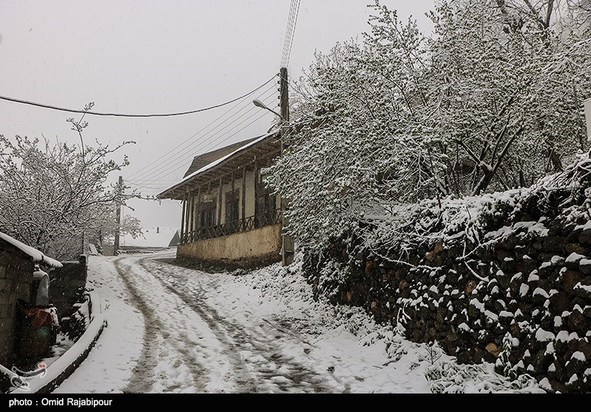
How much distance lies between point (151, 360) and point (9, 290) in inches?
94.1

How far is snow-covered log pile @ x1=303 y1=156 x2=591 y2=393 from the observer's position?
402 centimetres

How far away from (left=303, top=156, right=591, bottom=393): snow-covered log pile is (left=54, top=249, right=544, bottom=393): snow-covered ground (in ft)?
1.05

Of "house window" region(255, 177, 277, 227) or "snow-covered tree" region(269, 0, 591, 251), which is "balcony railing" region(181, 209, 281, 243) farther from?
"snow-covered tree" region(269, 0, 591, 251)

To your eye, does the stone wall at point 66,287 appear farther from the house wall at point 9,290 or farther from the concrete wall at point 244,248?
the concrete wall at point 244,248

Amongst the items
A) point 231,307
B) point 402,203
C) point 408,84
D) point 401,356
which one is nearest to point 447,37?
point 408,84

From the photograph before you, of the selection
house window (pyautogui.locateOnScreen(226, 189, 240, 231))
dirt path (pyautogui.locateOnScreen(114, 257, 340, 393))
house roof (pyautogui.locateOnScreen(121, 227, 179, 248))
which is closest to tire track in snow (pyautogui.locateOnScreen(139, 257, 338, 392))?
dirt path (pyautogui.locateOnScreen(114, 257, 340, 393))

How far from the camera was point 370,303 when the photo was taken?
8.10 metres

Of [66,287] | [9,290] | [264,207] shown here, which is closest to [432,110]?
[9,290]

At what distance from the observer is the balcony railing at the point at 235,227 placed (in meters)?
17.5

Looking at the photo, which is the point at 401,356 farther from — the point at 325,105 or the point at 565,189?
the point at 325,105

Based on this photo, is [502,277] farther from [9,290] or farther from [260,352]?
[9,290]

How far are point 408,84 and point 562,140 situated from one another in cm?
372

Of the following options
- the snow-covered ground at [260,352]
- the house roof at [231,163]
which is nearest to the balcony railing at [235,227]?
the house roof at [231,163]

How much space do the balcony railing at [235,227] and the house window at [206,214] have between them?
2.83 ft
